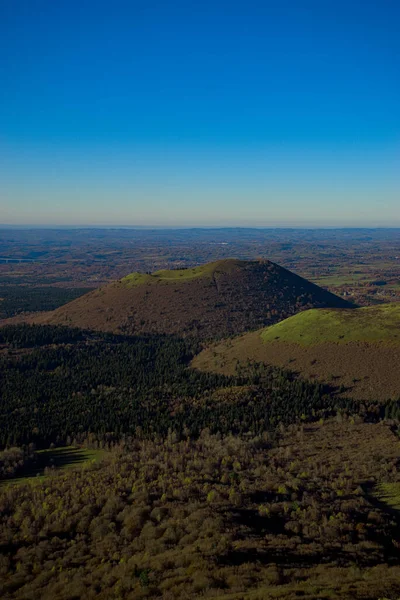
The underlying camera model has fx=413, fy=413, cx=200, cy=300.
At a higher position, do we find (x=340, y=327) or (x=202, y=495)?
(x=340, y=327)

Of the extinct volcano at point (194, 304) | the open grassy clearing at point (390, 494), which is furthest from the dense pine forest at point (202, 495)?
the extinct volcano at point (194, 304)

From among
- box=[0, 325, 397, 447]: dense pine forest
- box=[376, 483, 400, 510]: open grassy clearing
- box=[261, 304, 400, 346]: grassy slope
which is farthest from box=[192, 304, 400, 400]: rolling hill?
box=[376, 483, 400, 510]: open grassy clearing

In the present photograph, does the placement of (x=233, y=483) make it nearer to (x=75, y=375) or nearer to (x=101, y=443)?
(x=101, y=443)

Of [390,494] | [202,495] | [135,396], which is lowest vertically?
[135,396]

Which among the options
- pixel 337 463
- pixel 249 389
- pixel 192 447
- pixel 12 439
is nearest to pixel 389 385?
pixel 249 389

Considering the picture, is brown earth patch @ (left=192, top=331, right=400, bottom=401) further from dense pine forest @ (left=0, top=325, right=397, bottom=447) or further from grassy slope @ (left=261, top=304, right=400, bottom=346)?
dense pine forest @ (left=0, top=325, right=397, bottom=447)

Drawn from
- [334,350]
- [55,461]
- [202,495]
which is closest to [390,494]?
[202,495]

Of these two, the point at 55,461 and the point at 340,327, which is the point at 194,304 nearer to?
the point at 340,327

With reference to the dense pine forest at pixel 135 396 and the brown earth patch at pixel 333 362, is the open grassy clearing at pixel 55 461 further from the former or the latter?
the brown earth patch at pixel 333 362
